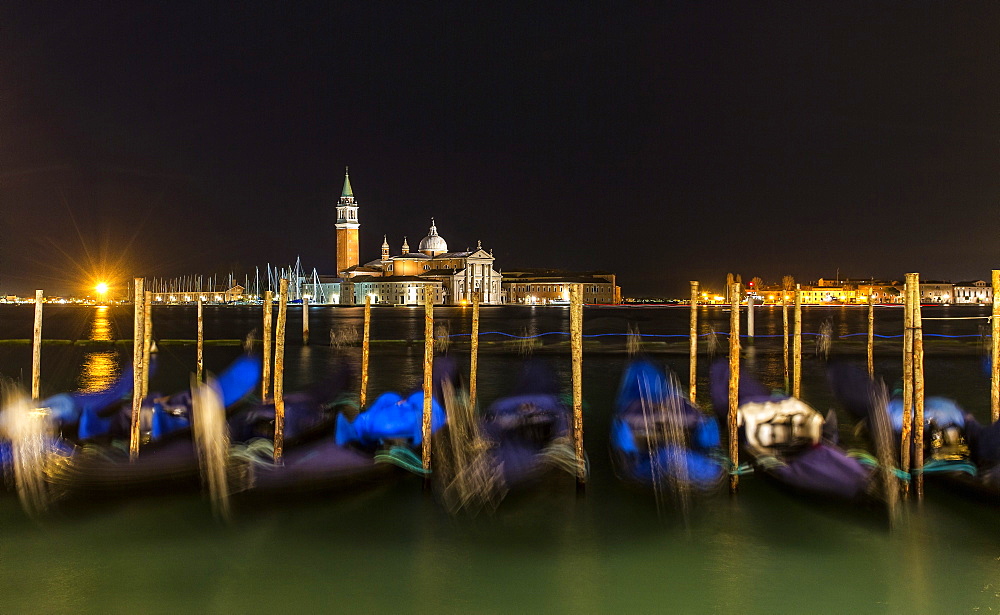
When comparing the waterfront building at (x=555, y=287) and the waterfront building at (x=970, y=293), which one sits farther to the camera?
the waterfront building at (x=970, y=293)

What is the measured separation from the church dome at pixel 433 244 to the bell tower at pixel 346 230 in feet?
26.3

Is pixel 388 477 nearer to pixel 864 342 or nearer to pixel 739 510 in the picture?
pixel 739 510

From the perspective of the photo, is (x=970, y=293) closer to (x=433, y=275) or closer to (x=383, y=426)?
(x=433, y=275)

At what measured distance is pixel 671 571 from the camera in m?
5.33

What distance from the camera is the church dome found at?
86.8 meters

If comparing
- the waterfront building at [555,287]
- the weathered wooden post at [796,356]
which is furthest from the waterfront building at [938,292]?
the weathered wooden post at [796,356]

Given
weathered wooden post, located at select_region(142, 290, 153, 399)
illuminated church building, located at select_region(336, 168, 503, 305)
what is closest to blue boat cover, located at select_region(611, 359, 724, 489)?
weathered wooden post, located at select_region(142, 290, 153, 399)

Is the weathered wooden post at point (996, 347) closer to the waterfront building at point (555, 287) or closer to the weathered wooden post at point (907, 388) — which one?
the weathered wooden post at point (907, 388)

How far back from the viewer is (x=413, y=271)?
8288 cm

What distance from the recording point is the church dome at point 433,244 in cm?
8680

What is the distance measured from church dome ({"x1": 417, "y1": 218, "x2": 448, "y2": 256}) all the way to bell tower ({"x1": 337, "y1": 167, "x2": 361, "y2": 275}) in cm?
803

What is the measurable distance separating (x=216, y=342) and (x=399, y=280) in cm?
5502

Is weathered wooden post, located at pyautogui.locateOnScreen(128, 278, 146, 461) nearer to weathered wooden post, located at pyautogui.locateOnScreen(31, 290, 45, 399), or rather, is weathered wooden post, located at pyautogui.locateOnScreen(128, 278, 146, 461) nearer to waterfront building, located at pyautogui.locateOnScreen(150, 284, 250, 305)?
weathered wooden post, located at pyautogui.locateOnScreen(31, 290, 45, 399)

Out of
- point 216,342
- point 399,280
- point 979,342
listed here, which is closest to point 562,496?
point 216,342
